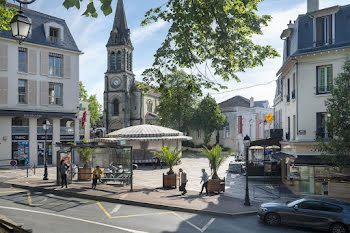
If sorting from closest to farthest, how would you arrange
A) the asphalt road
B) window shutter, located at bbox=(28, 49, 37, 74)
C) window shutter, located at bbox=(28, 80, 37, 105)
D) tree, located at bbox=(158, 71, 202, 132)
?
the asphalt road < window shutter, located at bbox=(28, 80, 37, 105) < window shutter, located at bbox=(28, 49, 37, 74) < tree, located at bbox=(158, 71, 202, 132)

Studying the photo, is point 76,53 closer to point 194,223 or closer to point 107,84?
point 194,223

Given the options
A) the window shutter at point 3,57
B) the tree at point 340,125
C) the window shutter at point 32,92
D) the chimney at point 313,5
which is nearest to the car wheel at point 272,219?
the tree at point 340,125

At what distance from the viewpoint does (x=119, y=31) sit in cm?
7338

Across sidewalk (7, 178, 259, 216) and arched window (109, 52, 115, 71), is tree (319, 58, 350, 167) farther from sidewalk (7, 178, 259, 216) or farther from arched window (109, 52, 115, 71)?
arched window (109, 52, 115, 71)

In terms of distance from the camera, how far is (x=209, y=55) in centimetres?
982

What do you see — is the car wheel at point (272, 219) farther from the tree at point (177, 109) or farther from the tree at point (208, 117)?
the tree at point (208, 117)

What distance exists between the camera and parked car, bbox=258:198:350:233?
12.3 metres

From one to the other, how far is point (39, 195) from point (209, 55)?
13438 millimetres

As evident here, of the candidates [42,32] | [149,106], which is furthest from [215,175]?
[149,106]

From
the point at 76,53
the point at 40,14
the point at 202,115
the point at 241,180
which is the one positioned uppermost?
the point at 40,14

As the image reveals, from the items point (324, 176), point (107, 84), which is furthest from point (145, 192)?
point (107, 84)

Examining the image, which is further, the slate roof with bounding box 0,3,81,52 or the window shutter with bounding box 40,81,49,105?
the slate roof with bounding box 0,3,81,52

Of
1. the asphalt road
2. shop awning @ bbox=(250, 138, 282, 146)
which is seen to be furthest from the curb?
→ shop awning @ bbox=(250, 138, 282, 146)

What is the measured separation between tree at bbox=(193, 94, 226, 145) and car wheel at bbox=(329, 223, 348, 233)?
47.2m
